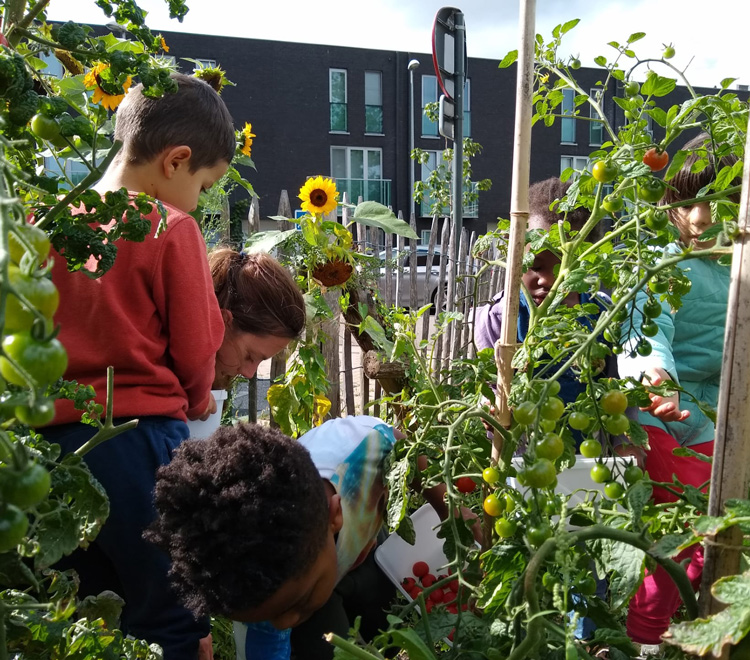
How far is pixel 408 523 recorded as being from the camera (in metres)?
→ 1.25

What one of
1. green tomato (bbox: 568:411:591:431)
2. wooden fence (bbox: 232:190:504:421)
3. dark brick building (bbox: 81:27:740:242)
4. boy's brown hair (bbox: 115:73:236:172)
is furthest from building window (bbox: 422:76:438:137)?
green tomato (bbox: 568:411:591:431)

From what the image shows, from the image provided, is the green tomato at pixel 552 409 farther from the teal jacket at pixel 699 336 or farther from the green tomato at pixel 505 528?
the teal jacket at pixel 699 336

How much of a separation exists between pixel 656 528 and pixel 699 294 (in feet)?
4.24

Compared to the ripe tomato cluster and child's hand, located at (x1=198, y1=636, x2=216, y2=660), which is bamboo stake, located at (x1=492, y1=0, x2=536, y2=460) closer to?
the ripe tomato cluster

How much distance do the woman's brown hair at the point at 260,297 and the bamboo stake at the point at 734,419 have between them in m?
1.47

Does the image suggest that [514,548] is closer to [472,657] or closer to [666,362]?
→ [472,657]

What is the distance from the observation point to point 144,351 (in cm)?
142

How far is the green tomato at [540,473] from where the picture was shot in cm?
66

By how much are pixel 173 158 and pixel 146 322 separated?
1.42 feet

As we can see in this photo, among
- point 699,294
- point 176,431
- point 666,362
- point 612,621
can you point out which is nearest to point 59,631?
point 612,621

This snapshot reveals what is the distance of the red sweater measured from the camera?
4.43 feet

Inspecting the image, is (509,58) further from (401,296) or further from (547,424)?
(401,296)

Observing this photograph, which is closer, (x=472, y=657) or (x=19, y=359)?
(x=19, y=359)

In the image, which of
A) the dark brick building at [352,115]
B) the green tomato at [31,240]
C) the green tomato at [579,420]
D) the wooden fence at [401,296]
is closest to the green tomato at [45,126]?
the green tomato at [31,240]
